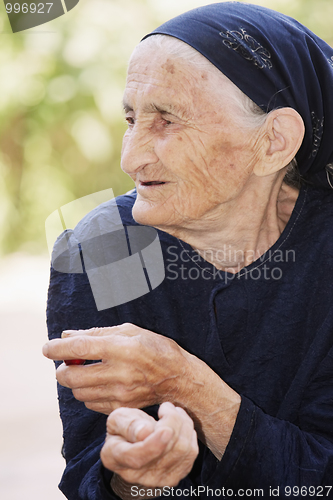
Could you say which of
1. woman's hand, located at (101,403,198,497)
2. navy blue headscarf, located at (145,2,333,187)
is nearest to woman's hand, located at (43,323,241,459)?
woman's hand, located at (101,403,198,497)

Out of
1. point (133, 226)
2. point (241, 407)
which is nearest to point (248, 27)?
point (133, 226)

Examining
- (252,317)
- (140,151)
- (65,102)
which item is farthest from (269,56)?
(65,102)

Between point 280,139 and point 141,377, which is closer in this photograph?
point 141,377

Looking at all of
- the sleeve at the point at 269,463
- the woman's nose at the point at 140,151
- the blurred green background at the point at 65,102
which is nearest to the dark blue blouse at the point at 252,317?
the sleeve at the point at 269,463

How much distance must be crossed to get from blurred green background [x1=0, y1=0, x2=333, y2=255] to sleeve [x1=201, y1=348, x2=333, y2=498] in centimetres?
277

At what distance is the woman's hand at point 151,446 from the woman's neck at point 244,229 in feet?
2.20

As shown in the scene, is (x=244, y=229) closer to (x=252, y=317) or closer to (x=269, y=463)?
(x=252, y=317)

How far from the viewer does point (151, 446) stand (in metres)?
0.91

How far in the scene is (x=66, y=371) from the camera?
3.72ft

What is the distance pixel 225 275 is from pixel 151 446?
0.72 metres

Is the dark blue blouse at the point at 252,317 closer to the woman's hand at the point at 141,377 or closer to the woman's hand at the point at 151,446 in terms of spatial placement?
the woman's hand at the point at 141,377

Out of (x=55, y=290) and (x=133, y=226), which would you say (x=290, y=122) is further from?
(x=55, y=290)

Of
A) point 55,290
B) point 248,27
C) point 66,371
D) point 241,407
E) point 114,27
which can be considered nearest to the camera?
point 66,371

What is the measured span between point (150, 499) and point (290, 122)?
1040 mm
